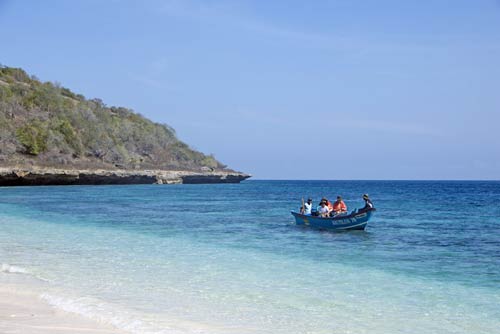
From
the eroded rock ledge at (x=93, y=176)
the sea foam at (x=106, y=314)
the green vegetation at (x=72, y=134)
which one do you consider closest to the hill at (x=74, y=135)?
the green vegetation at (x=72, y=134)

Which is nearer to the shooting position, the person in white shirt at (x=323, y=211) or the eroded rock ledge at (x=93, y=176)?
the person in white shirt at (x=323, y=211)

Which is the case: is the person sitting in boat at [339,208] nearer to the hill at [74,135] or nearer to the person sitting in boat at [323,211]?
the person sitting in boat at [323,211]

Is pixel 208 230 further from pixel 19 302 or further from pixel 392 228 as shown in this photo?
pixel 19 302

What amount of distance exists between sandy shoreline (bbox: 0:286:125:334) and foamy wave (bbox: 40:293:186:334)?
142 millimetres

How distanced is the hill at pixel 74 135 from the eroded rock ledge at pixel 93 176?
1.43m

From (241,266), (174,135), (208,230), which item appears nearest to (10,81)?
(174,135)

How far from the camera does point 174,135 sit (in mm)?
136125

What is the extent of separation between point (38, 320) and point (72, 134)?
86.5m

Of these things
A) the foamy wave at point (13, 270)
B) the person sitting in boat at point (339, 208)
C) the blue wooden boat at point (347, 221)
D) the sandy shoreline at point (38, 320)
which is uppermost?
the person sitting in boat at point (339, 208)

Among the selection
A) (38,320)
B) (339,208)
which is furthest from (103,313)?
(339,208)

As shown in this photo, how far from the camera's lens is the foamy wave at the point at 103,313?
7.27m

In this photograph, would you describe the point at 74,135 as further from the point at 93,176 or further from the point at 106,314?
the point at 106,314

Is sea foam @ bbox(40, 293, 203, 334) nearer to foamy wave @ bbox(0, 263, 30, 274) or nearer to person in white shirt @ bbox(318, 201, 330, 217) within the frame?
foamy wave @ bbox(0, 263, 30, 274)

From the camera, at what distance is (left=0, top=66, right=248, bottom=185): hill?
7975cm
